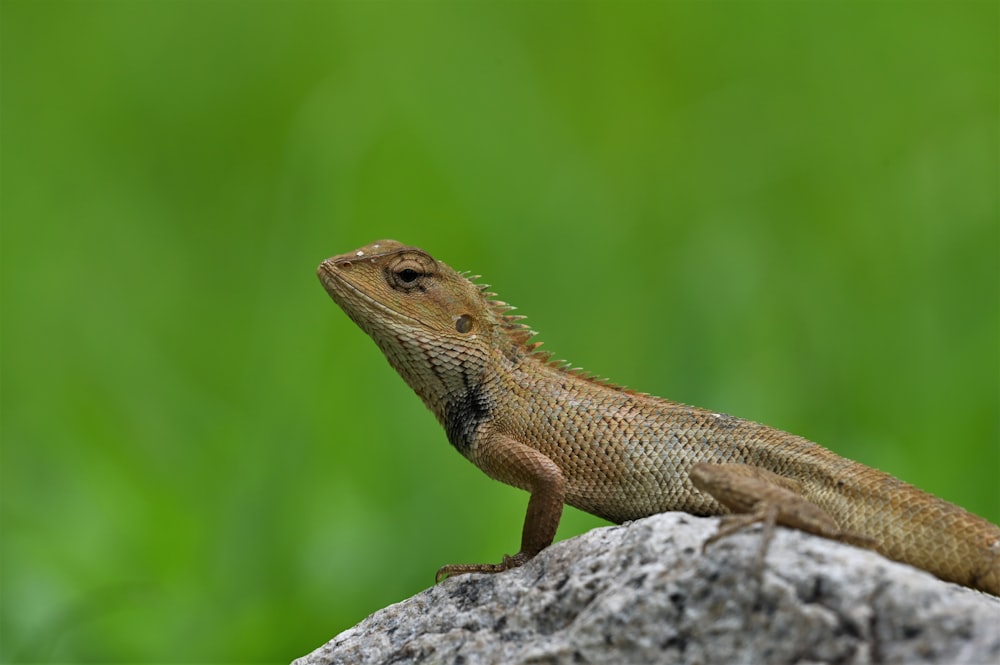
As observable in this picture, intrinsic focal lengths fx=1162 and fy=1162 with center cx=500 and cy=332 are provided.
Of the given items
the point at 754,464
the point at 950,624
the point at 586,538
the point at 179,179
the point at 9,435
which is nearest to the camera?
the point at 950,624

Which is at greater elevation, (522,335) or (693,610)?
(522,335)

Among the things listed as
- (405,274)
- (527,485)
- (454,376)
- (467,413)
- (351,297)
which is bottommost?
(527,485)

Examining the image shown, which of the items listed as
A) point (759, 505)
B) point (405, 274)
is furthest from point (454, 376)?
point (759, 505)

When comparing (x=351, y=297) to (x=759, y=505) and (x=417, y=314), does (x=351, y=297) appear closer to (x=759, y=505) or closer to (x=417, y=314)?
(x=417, y=314)

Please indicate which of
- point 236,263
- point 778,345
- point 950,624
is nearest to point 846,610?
point 950,624

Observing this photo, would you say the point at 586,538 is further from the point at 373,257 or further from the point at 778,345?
the point at 778,345
